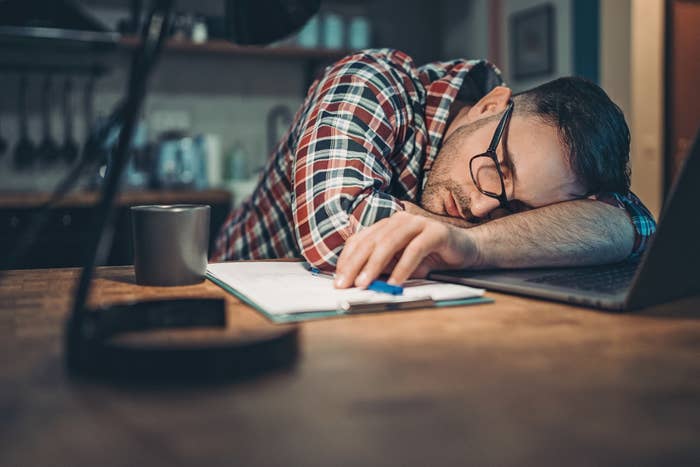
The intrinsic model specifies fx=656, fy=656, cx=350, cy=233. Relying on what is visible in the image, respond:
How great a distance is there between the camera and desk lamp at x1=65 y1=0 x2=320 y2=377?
0.46 metres

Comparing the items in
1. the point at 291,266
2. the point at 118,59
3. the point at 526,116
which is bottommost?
the point at 291,266

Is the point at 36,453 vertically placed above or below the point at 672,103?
below

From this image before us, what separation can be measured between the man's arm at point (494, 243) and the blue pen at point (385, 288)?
1cm

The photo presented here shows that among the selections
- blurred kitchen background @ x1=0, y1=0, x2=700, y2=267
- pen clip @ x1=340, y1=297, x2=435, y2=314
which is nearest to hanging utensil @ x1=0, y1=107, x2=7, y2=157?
blurred kitchen background @ x1=0, y1=0, x2=700, y2=267

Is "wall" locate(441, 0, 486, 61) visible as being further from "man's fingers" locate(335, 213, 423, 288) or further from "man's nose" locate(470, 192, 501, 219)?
"man's fingers" locate(335, 213, 423, 288)

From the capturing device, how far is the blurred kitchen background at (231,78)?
2900 millimetres

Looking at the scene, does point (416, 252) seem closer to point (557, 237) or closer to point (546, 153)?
point (557, 237)

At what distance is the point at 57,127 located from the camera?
340cm

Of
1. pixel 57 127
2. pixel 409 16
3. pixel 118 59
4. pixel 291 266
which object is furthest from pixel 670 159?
pixel 57 127

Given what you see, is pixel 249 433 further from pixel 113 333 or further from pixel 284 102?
pixel 284 102

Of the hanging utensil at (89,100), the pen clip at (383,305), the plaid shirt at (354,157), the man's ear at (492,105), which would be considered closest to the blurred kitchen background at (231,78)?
the hanging utensil at (89,100)

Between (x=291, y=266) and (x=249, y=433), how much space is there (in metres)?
0.68

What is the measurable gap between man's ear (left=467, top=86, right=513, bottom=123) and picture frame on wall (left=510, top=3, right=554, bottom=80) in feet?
6.58

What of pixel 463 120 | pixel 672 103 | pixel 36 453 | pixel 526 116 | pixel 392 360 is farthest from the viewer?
pixel 672 103
